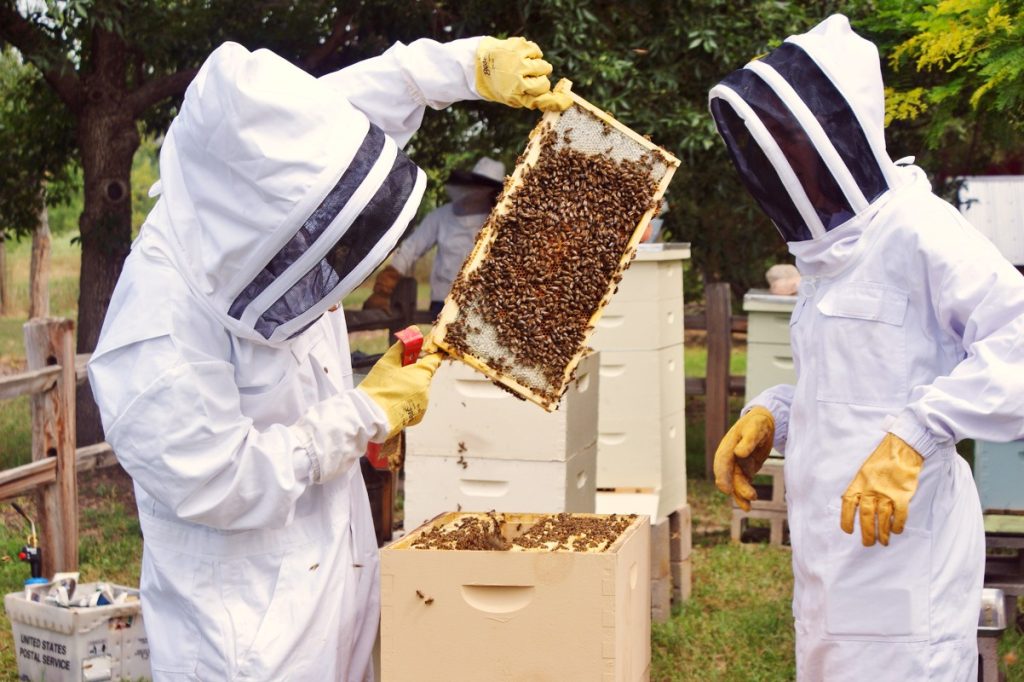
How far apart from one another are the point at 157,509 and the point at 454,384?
5.28 ft

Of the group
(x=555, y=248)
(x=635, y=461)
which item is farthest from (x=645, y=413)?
(x=555, y=248)

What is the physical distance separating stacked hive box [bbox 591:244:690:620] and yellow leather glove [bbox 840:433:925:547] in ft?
9.48

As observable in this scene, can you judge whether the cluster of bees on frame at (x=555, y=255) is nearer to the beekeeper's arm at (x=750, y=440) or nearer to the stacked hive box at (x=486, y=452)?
the beekeeper's arm at (x=750, y=440)

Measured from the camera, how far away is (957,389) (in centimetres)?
286

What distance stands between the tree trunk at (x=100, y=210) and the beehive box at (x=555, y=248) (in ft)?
17.7

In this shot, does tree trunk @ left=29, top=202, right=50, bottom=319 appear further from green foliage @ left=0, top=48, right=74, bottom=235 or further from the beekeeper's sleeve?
the beekeeper's sleeve

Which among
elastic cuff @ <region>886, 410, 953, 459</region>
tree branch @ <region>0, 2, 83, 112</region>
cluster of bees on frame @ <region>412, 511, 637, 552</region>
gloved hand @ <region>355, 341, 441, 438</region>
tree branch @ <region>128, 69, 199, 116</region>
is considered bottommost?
cluster of bees on frame @ <region>412, 511, 637, 552</region>

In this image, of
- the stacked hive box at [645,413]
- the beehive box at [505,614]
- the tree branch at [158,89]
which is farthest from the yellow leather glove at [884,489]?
A: the tree branch at [158,89]

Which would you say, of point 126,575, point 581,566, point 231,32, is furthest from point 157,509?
point 231,32

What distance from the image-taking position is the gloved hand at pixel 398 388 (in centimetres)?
308

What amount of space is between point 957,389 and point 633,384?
10.6 ft

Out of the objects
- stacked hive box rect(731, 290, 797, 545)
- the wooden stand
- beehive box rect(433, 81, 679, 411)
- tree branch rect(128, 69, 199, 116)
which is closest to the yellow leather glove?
beehive box rect(433, 81, 679, 411)

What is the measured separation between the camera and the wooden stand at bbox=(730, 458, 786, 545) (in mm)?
7273

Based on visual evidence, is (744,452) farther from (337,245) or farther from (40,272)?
A: (40,272)
